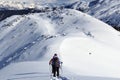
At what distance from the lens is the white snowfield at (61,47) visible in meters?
39.6

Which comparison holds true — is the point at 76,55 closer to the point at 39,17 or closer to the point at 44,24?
the point at 44,24

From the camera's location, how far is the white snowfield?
39.6m

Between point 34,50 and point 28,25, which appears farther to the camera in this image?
point 28,25

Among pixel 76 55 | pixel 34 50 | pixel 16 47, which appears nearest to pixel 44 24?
pixel 16 47

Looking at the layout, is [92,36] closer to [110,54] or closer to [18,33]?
[110,54]

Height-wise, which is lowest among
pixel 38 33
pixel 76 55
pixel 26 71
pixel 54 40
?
pixel 26 71

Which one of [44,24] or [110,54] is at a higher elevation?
[44,24]

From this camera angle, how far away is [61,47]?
51.4 meters

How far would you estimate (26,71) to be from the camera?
131ft

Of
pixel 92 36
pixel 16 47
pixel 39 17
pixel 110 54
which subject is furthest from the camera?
pixel 39 17

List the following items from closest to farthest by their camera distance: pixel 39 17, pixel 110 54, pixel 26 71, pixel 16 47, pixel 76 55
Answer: pixel 26 71 → pixel 76 55 → pixel 110 54 → pixel 16 47 → pixel 39 17

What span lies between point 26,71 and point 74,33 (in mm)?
26749

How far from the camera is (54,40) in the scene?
2250 inches

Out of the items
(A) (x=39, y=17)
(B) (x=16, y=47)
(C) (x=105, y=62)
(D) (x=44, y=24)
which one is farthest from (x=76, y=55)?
(A) (x=39, y=17)
